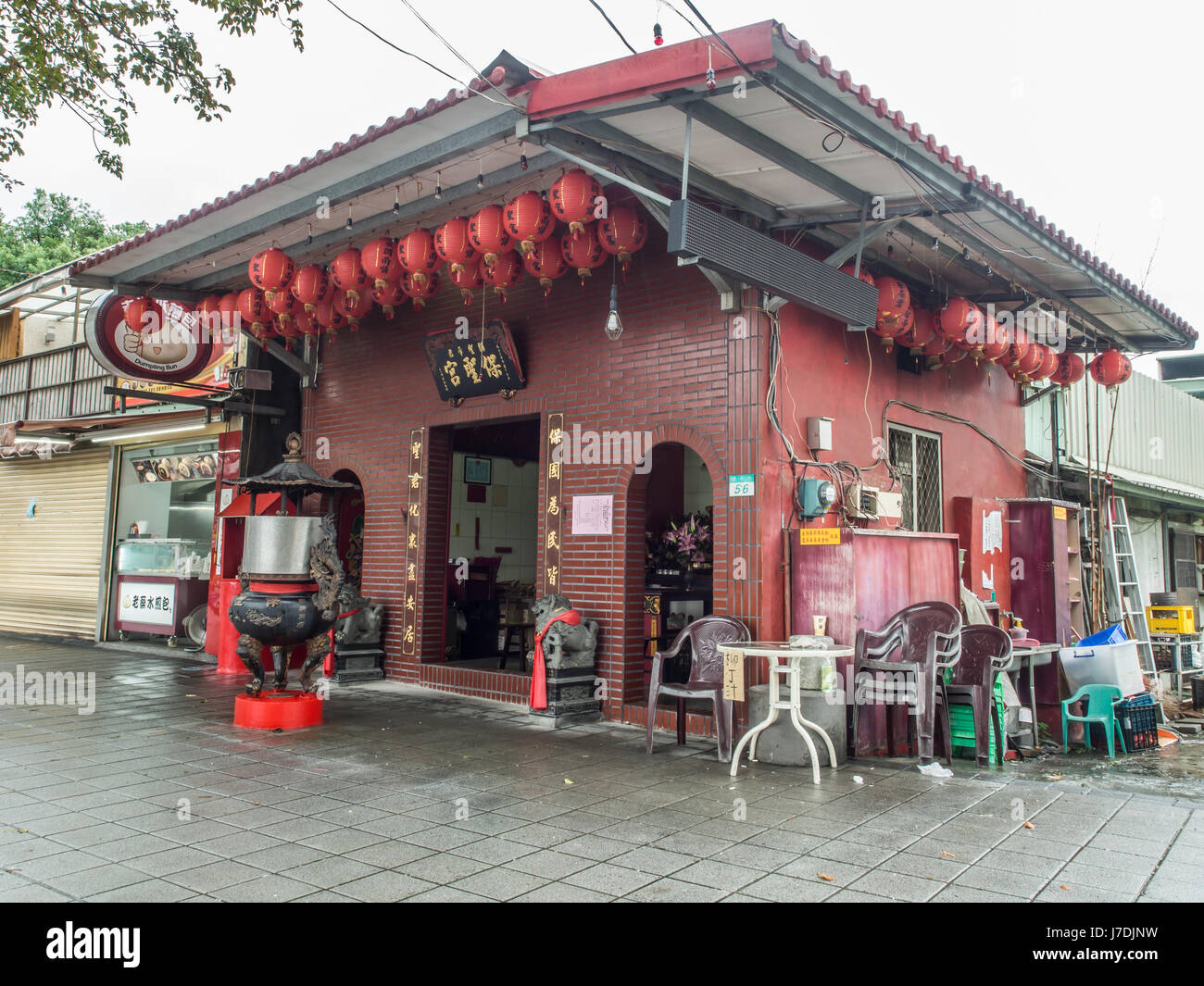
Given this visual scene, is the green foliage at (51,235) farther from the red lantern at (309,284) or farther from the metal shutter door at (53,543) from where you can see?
the red lantern at (309,284)

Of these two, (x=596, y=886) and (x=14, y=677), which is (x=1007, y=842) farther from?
(x=14, y=677)

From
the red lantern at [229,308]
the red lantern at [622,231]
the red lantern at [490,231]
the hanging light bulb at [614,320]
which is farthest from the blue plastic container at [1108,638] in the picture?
the red lantern at [229,308]

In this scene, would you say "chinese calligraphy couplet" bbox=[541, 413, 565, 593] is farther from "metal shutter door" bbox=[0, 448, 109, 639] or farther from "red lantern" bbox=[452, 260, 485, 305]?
"metal shutter door" bbox=[0, 448, 109, 639]

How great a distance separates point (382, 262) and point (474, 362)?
1568 millimetres

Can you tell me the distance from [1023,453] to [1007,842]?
7988mm

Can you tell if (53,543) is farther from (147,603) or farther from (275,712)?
(275,712)

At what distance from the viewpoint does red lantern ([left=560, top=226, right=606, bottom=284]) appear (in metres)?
7.11

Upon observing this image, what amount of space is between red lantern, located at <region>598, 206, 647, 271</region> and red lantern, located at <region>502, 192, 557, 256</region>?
0.45 metres

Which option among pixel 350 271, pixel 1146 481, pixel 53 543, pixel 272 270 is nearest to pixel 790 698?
pixel 350 271

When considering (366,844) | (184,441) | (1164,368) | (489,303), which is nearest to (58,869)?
(366,844)

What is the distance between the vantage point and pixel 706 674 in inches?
267

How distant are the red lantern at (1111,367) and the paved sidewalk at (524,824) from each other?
5962 millimetres

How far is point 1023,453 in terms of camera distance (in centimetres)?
1137

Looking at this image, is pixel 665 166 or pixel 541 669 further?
pixel 541 669
